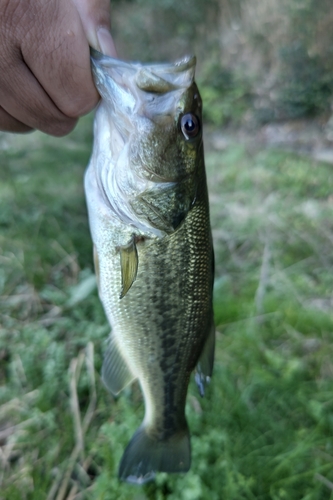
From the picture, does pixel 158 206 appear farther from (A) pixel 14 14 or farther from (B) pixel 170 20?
(B) pixel 170 20

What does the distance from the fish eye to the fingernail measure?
0.29 metres

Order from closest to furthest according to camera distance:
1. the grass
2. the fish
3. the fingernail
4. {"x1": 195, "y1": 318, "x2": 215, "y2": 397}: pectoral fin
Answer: the fingernail, the fish, {"x1": 195, "y1": 318, "x2": 215, "y2": 397}: pectoral fin, the grass

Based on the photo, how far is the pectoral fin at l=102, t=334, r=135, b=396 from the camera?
154 cm

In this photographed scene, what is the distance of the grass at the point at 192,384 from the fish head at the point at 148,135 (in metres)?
1.41

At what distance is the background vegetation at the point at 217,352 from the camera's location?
1903 mm

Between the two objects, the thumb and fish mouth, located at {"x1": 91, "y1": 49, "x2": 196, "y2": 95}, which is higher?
the thumb

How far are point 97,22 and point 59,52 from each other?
0.53ft

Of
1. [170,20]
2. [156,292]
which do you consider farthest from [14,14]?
[170,20]

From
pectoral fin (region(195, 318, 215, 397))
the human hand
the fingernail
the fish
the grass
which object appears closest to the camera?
the human hand

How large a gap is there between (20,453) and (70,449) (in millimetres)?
290

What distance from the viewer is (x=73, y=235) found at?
3174mm

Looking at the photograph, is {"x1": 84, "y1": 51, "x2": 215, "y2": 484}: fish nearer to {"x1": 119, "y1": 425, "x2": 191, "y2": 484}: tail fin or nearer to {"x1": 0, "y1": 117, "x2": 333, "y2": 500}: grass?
{"x1": 119, "y1": 425, "x2": 191, "y2": 484}: tail fin

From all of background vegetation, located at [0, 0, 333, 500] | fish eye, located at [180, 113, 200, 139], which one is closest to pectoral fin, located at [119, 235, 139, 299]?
fish eye, located at [180, 113, 200, 139]

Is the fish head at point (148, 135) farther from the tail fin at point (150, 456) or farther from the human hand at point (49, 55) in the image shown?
the tail fin at point (150, 456)
